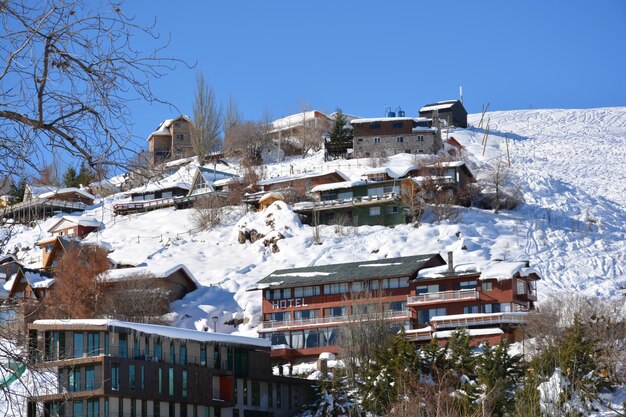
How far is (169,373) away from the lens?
1964 inches

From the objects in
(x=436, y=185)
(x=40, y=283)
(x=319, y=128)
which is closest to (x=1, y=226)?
(x=40, y=283)

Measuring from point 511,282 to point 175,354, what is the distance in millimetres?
20391

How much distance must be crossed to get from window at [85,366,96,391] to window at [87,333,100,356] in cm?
73

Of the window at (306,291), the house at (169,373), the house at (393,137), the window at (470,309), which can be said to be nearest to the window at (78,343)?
the house at (169,373)

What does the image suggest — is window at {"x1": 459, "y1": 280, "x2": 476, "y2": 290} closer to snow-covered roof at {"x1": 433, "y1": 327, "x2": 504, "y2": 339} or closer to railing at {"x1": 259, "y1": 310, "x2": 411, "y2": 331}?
railing at {"x1": 259, "y1": 310, "x2": 411, "y2": 331}

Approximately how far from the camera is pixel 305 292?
66.8 meters

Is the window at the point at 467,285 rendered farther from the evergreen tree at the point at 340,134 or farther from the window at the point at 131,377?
the evergreen tree at the point at 340,134

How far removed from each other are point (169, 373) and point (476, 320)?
→ 18.0 metres

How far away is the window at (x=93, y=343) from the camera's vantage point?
157 ft

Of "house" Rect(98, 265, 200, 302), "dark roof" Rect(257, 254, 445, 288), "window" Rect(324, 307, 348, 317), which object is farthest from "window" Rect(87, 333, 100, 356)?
"window" Rect(324, 307, 348, 317)

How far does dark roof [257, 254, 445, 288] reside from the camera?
Answer: 6488 centimetres

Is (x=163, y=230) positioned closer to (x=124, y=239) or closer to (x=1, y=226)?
(x=124, y=239)

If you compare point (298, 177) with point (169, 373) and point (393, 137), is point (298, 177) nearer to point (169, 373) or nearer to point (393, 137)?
point (393, 137)

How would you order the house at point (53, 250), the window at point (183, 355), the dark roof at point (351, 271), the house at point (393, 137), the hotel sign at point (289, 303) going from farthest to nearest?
the house at point (393, 137) → the house at point (53, 250) → the hotel sign at point (289, 303) → the dark roof at point (351, 271) → the window at point (183, 355)
